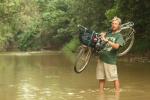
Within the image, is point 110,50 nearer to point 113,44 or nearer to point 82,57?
point 113,44

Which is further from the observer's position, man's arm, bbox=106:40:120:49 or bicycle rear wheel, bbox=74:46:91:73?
bicycle rear wheel, bbox=74:46:91:73

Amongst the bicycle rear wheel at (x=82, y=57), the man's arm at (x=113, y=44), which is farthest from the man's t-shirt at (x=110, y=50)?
the bicycle rear wheel at (x=82, y=57)

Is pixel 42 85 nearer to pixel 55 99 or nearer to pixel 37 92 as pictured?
pixel 37 92

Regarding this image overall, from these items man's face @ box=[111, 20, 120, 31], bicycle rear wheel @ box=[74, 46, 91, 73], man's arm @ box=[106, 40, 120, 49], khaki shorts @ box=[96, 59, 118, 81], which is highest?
man's face @ box=[111, 20, 120, 31]

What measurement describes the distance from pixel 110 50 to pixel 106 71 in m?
0.55

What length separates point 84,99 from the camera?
10680mm

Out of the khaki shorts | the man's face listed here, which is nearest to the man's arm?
the man's face

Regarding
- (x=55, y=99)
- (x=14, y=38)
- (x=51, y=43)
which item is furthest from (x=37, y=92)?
(x=14, y=38)

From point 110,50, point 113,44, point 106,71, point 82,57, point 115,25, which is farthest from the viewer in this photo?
point 82,57

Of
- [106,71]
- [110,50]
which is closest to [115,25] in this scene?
[110,50]

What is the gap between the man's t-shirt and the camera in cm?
1087

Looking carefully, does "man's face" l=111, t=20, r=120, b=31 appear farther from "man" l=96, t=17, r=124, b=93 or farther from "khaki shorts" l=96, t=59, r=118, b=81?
"khaki shorts" l=96, t=59, r=118, b=81

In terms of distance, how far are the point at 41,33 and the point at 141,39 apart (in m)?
49.3

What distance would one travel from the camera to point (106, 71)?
11.2 metres
